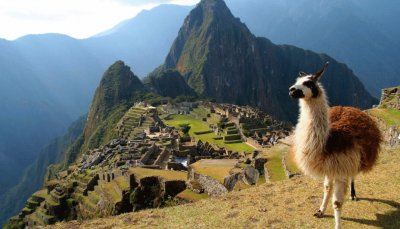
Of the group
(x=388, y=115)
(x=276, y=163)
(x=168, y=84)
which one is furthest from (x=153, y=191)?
(x=168, y=84)

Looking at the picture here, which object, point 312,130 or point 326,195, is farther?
point 326,195

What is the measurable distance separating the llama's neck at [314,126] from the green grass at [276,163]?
5.87 m

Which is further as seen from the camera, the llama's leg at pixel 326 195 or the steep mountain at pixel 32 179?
the steep mountain at pixel 32 179

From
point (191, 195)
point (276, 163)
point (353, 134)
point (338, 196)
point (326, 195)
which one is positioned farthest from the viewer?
point (276, 163)

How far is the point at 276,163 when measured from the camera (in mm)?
12906

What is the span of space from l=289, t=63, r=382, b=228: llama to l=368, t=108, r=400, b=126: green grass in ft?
27.8

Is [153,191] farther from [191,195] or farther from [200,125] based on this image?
[200,125]

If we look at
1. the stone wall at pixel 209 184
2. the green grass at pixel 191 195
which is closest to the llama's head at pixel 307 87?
the green grass at pixel 191 195

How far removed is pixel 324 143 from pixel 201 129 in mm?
46186

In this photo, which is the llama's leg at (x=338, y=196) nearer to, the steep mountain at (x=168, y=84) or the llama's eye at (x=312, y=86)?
the llama's eye at (x=312, y=86)

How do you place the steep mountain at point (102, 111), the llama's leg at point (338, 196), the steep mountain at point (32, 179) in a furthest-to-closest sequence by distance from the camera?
the steep mountain at point (32, 179) → the steep mountain at point (102, 111) → the llama's leg at point (338, 196)

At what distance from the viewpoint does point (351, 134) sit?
18.2 ft

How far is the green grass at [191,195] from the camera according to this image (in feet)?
38.0

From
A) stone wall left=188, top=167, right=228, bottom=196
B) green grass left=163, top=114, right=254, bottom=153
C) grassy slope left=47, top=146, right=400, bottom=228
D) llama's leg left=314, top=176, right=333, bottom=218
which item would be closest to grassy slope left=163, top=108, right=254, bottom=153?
green grass left=163, top=114, right=254, bottom=153
